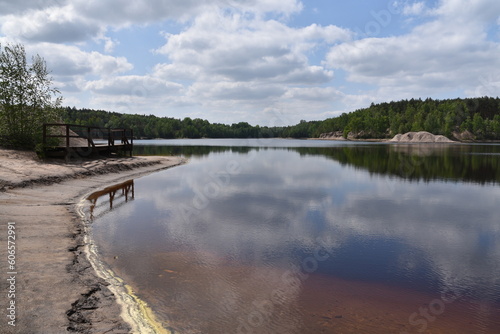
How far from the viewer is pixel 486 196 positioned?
22.8 meters

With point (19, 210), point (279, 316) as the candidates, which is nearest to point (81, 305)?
point (279, 316)

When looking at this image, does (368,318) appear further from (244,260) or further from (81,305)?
(81,305)

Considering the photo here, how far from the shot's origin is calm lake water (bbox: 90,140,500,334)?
7.45m

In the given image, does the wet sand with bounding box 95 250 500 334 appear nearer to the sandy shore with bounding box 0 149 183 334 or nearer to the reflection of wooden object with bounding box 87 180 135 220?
the sandy shore with bounding box 0 149 183 334

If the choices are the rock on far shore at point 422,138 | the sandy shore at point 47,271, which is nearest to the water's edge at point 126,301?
the sandy shore at point 47,271

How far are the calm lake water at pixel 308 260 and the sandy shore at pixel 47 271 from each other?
1027 mm

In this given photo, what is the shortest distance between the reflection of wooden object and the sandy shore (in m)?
0.94

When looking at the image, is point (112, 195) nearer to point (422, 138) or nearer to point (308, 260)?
point (308, 260)

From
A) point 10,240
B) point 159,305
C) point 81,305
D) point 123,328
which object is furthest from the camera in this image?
point 10,240

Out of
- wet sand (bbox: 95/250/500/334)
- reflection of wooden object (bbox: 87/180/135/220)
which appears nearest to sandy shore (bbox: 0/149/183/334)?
reflection of wooden object (bbox: 87/180/135/220)

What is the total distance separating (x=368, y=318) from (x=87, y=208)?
1542cm

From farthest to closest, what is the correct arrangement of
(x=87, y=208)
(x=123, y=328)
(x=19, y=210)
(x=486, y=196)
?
(x=486, y=196) < (x=87, y=208) < (x=19, y=210) < (x=123, y=328)

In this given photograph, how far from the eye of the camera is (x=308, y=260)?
10.8 m

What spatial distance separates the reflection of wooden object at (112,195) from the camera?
61.6 feet
